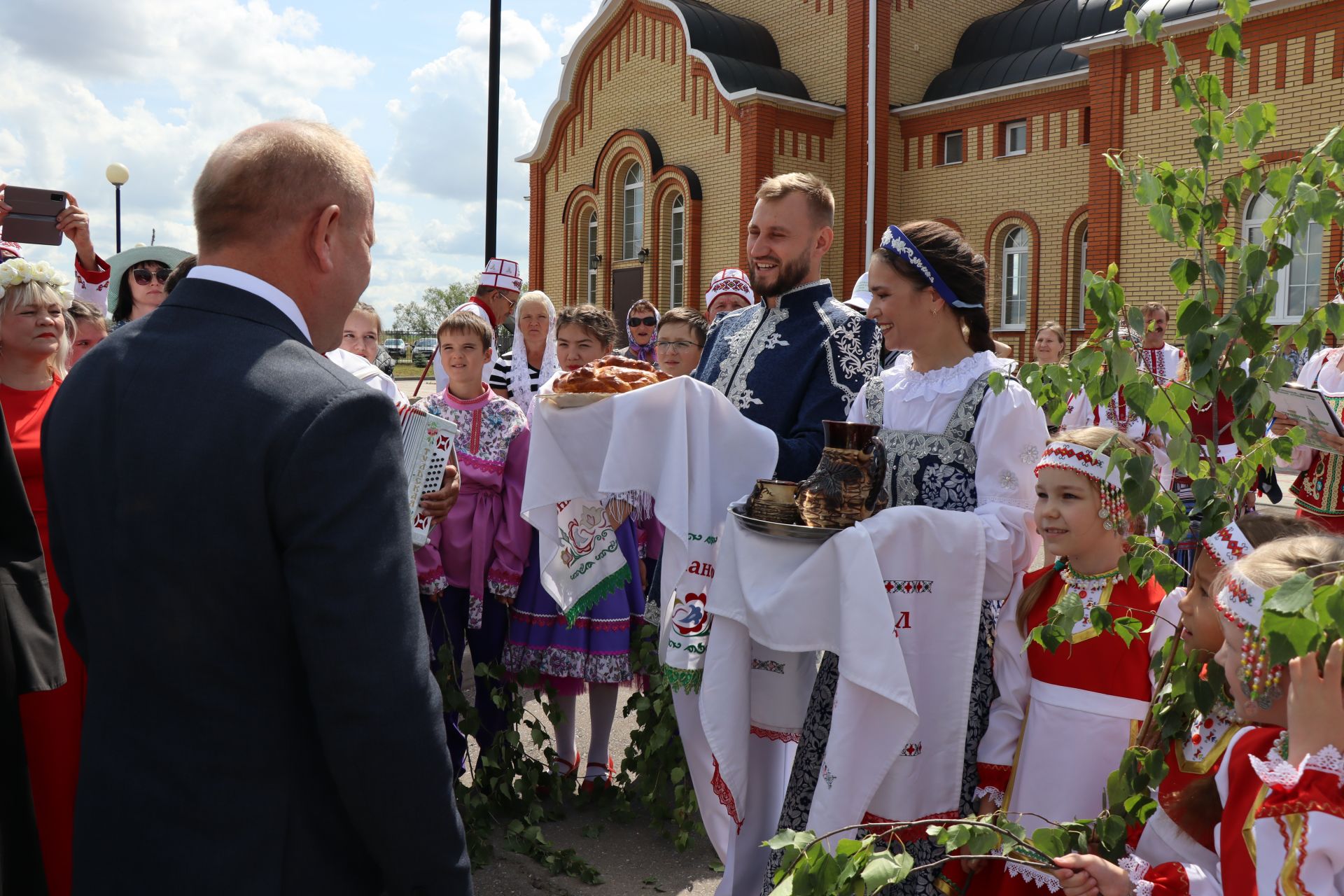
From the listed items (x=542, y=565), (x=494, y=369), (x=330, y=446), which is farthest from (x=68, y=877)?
(x=494, y=369)

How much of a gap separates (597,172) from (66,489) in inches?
904

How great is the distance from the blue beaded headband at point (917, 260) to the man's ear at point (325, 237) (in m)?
1.66

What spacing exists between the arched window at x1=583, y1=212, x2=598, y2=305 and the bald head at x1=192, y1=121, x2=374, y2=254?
74.4 feet

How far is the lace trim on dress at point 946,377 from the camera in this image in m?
2.95

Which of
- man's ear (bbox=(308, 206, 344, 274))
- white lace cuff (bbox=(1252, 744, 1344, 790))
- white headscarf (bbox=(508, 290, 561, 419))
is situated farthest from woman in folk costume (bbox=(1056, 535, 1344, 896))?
white headscarf (bbox=(508, 290, 561, 419))

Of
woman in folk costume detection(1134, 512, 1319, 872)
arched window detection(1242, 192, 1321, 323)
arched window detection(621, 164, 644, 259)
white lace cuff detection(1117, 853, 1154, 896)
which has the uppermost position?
arched window detection(621, 164, 644, 259)

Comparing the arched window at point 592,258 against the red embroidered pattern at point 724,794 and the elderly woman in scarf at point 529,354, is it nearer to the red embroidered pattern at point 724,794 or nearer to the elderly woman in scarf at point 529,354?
the elderly woman in scarf at point 529,354

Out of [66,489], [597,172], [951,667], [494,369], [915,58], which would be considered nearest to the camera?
[66,489]

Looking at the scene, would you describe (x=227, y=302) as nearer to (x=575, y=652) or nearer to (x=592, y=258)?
(x=575, y=652)

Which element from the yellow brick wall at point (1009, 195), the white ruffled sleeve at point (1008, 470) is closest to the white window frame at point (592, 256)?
the yellow brick wall at point (1009, 195)

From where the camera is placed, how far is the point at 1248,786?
1.81m

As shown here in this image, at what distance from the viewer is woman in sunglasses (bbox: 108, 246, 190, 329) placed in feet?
15.5

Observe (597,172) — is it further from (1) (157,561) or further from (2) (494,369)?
(1) (157,561)

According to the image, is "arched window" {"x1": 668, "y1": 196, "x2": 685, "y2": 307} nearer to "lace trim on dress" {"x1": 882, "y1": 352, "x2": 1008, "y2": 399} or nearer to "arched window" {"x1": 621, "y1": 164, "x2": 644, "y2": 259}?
"arched window" {"x1": 621, "y1": 164, "x2": 644, "y2": 259}
